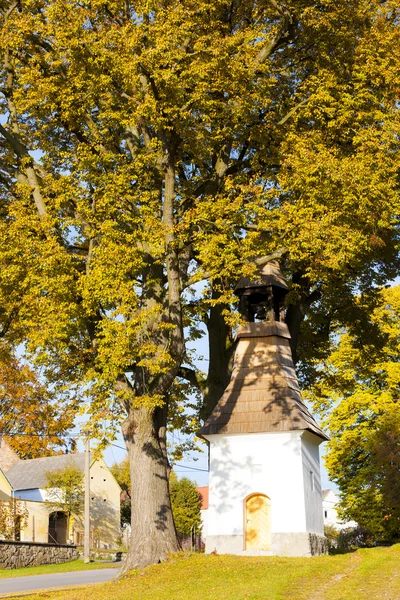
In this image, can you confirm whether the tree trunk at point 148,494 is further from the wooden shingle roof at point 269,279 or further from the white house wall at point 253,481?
the wooden shingle roof at point 269,279

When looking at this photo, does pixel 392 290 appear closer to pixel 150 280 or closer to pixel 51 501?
pixel 150 280

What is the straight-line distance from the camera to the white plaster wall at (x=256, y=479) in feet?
70.9

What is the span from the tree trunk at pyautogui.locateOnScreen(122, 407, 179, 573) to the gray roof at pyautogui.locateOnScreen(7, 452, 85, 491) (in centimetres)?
3284

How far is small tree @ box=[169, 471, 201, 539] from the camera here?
54.2 metres

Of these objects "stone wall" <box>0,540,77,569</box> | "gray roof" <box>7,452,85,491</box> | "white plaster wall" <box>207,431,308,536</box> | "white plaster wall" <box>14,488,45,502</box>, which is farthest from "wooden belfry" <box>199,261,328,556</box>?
"white plaster wall" <box>14,488,45,502</box>

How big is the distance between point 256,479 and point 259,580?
6.27 m

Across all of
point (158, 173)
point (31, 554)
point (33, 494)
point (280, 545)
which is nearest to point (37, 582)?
point (280, 545)

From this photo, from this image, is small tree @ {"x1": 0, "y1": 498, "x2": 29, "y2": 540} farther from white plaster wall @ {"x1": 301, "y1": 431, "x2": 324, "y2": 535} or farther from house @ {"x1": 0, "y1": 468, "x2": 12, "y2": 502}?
white plaster wall @ {"x1": 301, "y1": 431, "x2": 324, "y2": 535}

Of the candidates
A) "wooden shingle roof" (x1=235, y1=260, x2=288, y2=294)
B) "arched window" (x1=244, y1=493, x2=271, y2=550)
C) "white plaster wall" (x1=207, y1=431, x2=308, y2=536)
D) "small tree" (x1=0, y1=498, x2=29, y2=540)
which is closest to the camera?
"white plaster wall" (x1=207, y1=431, x2=308, y2=536)

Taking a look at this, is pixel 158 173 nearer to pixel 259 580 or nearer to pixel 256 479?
pixel 256 479

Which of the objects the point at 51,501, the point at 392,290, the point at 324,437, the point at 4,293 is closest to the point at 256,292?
the point at 324,437

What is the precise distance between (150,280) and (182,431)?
8211 millimetres

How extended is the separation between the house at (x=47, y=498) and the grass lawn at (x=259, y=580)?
31.4m

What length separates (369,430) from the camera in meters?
39.6
